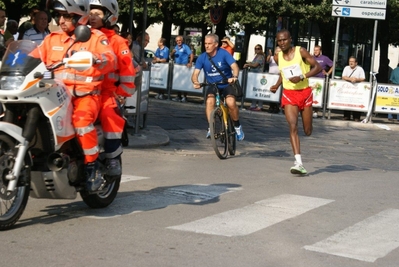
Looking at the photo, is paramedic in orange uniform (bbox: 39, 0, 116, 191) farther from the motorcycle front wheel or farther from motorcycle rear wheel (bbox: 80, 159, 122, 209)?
the motorcycle front wheel

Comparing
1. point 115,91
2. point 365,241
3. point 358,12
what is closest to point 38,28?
point 115,91

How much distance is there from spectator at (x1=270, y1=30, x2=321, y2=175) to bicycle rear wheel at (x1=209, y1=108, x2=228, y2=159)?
5.63 ft

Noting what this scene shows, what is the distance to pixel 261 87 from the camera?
980 inches

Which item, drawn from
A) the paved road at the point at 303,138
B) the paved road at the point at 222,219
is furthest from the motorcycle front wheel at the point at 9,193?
the paved road at the point at 303,138

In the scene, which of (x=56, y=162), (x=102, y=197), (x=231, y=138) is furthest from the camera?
(x=231, y=138)

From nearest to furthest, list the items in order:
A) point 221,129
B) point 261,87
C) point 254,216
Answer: point 254,216
point 221,129
point 261,87

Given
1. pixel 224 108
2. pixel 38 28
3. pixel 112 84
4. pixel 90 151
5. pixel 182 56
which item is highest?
pixel 38 28

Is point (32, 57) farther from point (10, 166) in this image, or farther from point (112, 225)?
point (112, 225)

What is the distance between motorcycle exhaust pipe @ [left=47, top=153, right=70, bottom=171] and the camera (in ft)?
23.5

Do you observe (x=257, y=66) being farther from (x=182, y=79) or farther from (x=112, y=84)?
(x=112, y=84)

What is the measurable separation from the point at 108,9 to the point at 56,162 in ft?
4.95

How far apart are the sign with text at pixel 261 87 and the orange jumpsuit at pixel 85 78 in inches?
677

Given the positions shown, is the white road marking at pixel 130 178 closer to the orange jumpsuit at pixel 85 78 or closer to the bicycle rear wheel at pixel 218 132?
the orange jumpsuit at pixel 85 78

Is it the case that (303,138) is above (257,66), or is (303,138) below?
below
